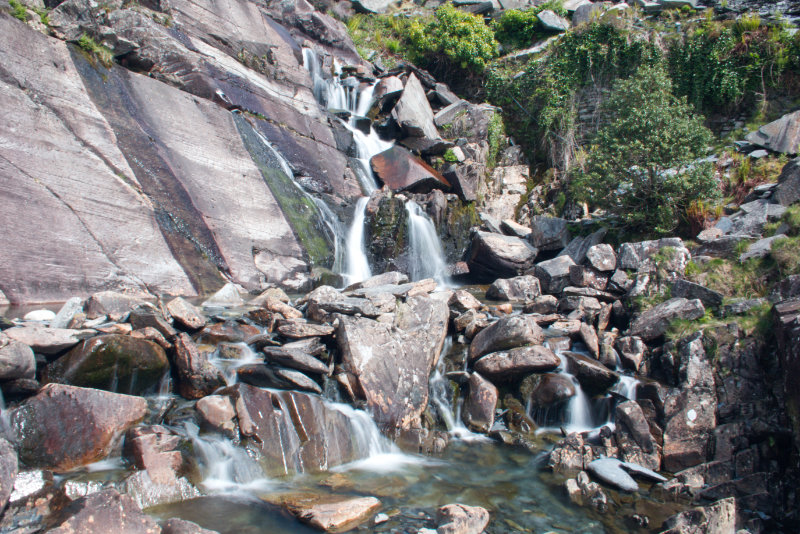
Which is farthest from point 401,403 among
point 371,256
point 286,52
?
point 286,52

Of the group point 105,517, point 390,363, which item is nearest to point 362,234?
point 390,363

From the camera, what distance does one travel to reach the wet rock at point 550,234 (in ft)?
37.7

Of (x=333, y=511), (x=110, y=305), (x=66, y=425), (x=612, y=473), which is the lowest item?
(x=612, y=473)

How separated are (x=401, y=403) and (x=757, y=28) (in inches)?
602

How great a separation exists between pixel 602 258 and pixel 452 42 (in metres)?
12.8

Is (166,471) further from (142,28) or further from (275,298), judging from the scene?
(142,28)

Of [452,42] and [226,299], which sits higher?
[452,42]

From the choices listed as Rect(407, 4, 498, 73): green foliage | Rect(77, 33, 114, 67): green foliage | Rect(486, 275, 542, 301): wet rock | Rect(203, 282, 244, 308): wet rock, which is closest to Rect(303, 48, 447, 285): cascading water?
Rect(486, 275, 542, 301): wet rock

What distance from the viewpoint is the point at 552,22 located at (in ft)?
60.8

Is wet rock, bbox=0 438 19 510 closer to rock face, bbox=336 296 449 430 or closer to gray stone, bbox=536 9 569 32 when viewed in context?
rock face, bbox=336 296 449 430

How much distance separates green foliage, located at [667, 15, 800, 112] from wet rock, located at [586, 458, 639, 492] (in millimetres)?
13068

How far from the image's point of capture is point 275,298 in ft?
22.8

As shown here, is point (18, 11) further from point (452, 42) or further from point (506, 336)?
point (452, 42)

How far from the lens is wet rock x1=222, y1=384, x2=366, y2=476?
4.27 m
